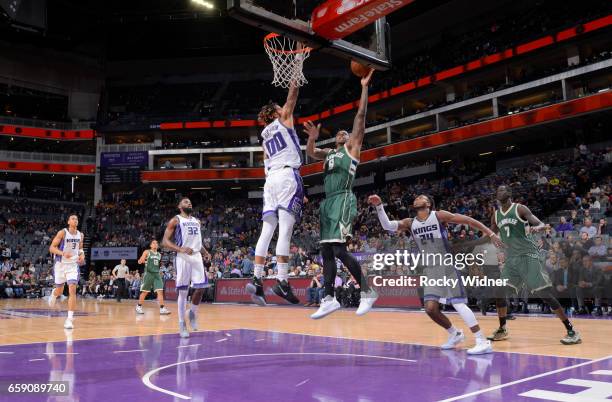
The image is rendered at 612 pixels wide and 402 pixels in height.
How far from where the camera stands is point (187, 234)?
9375mm

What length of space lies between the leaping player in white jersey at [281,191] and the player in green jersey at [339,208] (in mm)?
323

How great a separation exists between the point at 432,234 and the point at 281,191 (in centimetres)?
239

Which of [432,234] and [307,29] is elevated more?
[307,29]

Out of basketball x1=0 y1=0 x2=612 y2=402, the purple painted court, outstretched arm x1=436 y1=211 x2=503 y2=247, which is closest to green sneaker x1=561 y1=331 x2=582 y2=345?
basketball x1=0 y1=0 x2=612 y2=402

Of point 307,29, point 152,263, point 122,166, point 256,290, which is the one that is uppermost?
point 122,166

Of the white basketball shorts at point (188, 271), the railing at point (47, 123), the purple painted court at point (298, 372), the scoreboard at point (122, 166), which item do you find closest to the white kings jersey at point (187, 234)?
the white basketball shorts at point (188, 271)

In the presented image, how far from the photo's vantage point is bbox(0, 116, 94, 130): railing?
43.1 metres

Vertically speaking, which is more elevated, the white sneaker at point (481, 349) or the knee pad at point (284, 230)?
the knee pad at point (284, 230)

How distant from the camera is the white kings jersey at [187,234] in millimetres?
9352

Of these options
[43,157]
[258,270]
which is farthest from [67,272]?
[43,157]

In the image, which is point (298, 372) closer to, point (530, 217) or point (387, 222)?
point (387, 222)

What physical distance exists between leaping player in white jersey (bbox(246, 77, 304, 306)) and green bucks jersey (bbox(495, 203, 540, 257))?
12.7ft

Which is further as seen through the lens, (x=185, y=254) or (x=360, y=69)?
(x=185, y=254)

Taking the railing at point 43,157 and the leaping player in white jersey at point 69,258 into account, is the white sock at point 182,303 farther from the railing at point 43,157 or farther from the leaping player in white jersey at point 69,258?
the railing at point 43,157
